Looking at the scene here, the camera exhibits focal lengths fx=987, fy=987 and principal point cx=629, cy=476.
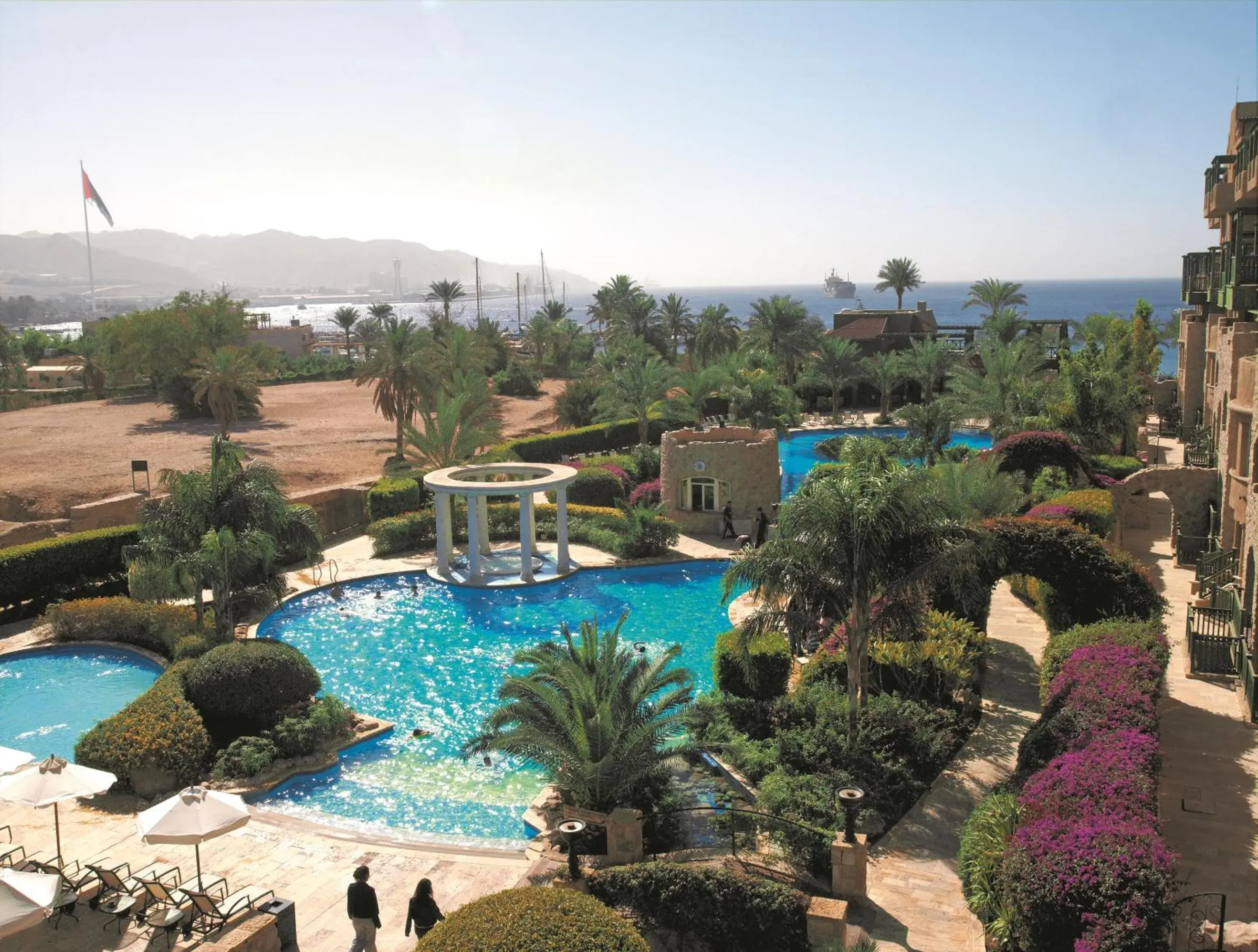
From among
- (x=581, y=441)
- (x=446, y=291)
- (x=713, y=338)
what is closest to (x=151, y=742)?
(x=581, y=441)

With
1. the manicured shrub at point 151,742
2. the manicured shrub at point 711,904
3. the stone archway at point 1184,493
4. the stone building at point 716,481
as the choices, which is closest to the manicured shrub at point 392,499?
the stone building at point 716,481

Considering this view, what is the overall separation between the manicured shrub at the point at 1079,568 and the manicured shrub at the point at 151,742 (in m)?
13.5

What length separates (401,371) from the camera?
39219 mm

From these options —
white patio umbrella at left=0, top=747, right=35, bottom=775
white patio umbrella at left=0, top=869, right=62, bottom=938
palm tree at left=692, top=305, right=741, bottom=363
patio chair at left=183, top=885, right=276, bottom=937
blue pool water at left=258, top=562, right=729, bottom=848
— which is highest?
palm tree at left=692, top=305, right=741, bottom=363

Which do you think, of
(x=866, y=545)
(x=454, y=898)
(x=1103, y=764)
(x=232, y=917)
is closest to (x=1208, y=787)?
(x=1103, y=764)

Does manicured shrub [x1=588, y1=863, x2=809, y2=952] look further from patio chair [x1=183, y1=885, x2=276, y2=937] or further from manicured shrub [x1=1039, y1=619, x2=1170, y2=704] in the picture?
manicured shrub [x1=1039, y1=619, x2=1170, y2=704]

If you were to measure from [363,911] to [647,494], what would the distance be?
2299cm

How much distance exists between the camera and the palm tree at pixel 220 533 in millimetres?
19422

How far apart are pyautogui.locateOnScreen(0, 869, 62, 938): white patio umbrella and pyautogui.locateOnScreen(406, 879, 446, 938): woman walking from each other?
11.6ft

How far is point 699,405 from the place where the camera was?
4366cm

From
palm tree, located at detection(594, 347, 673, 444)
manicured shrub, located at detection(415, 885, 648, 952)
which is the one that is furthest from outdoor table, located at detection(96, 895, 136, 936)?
palm tree, located at detection(594, 347, 673, 444)

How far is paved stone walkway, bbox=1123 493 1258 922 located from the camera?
36.4ft

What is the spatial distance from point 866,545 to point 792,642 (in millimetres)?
5058

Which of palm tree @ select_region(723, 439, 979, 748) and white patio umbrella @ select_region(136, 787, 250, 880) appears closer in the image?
white patio umbrella @ select_region(136, 787, 250, 880)
